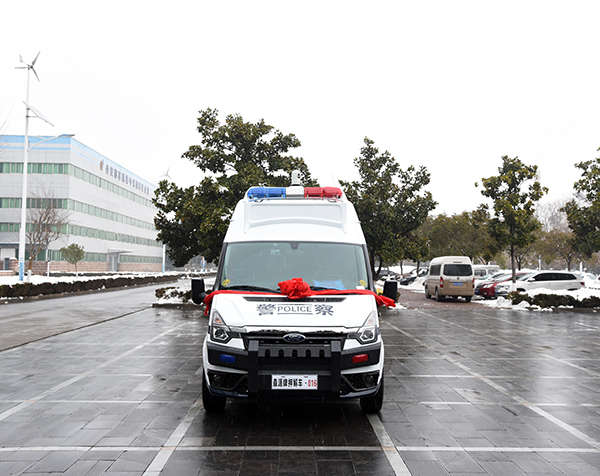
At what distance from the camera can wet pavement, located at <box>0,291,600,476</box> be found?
417cm

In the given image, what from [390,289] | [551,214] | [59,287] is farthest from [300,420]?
[551,214]

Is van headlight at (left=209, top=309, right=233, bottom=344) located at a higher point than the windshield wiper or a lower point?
lower

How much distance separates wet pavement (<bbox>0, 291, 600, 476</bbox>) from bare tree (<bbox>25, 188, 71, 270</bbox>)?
3900cm

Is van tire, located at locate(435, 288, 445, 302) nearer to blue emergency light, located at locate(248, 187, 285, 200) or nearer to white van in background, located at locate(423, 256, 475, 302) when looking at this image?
white van in background, located at locate(423, 256, 475, 302)

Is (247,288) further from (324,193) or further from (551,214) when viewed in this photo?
(551,214)

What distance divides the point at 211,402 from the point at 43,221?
48628mm

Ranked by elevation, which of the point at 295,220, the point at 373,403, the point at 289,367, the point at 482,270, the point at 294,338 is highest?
the point at 295,220

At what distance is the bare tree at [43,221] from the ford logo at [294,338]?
139 feet

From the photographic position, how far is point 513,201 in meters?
24.7

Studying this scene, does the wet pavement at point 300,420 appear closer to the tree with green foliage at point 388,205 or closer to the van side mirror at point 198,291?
the van side mirror at point 198,291

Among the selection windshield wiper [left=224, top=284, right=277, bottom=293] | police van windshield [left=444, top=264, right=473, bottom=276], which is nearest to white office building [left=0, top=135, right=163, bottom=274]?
police van windshield [left=444, top=264, right=473, bottom=276]

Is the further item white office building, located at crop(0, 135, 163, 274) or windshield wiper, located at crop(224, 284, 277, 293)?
white office building, located at crop(0, 135, 163, 274)

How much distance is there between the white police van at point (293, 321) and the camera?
482 centimetres

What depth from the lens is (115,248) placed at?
7331cm
